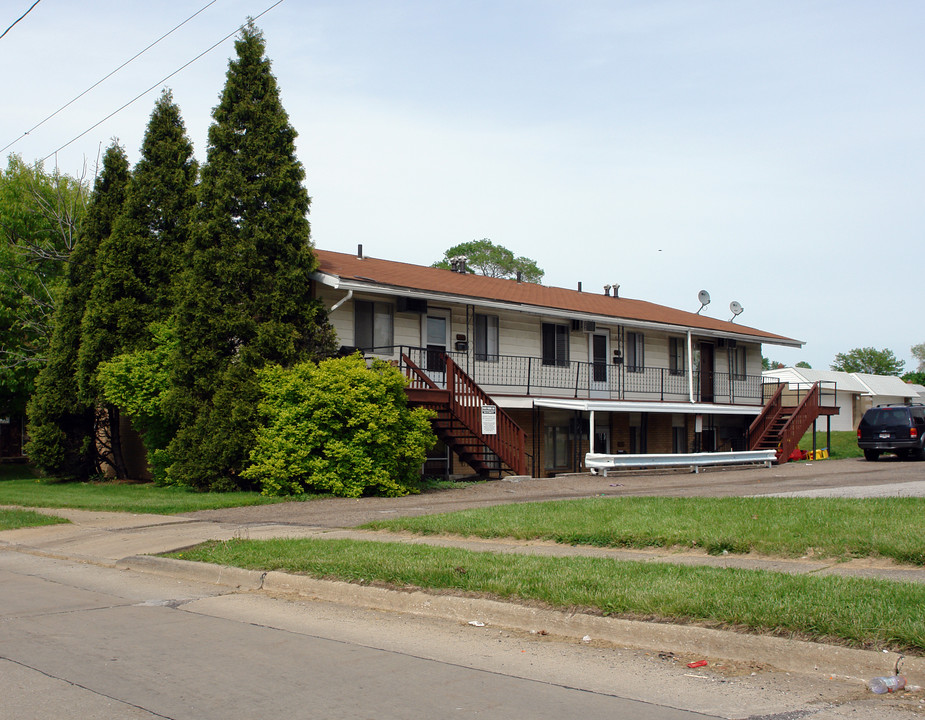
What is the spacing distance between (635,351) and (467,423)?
11444 millimetres

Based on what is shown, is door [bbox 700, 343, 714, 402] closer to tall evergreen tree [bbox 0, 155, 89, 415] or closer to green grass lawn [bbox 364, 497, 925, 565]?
green grass lawn [bbox 364, 497, 925, 565]

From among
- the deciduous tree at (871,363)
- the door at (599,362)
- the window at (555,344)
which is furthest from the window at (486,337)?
the deciduous tree at (871,363)

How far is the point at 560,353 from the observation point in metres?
29.4

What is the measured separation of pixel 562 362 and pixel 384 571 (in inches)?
797

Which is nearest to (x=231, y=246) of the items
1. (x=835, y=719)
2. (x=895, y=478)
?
(x=895, y=478)

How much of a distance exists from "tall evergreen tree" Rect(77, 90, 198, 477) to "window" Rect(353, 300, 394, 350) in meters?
5.12

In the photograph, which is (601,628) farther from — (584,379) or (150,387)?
(584,379)

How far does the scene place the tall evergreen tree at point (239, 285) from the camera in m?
20.7

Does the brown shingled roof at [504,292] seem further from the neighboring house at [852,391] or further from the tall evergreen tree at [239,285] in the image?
the neighboring house at [852,391]

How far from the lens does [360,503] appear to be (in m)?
18.2

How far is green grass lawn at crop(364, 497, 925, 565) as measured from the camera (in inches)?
376

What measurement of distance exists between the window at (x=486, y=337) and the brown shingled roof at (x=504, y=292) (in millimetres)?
756

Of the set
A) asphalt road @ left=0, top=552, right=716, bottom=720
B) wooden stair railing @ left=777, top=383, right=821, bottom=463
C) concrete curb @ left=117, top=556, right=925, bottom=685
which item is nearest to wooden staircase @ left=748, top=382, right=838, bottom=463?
wooden stair railing @ left=777, top=383, right=821, bottom=463

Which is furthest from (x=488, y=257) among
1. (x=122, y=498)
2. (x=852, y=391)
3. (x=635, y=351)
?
(x=122, y=498)
